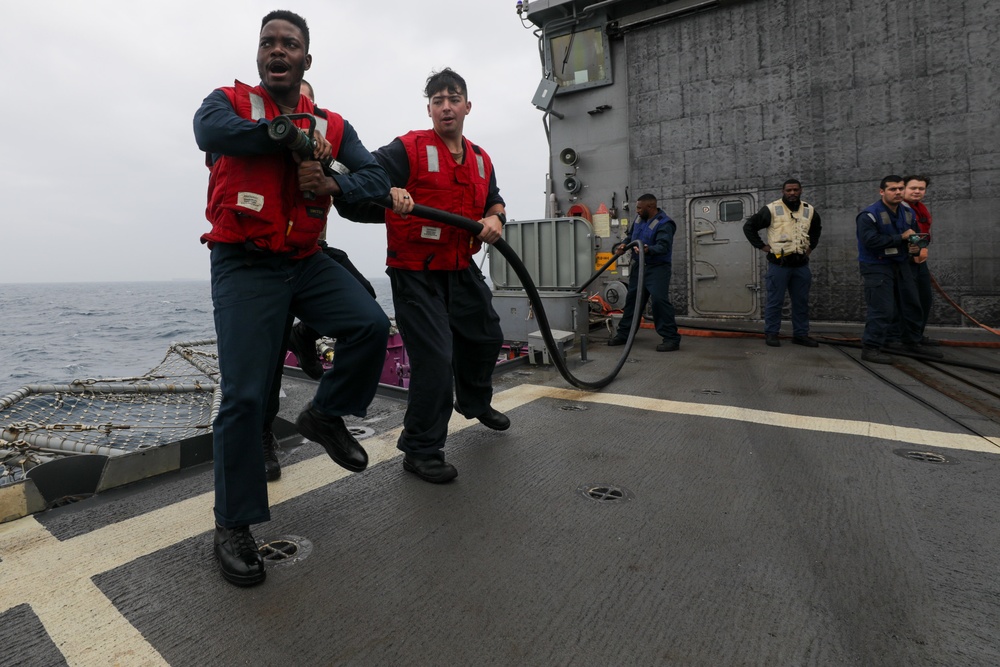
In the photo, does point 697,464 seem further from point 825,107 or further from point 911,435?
point 825,107

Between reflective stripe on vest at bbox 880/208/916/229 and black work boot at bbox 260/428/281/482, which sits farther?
reflective stripe on vest at bbox 880/208/916/229

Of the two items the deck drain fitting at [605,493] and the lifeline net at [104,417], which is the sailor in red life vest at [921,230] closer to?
the deck drain fitting at [605,493]

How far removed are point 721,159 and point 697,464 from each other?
6577 mm

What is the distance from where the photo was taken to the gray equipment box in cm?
607

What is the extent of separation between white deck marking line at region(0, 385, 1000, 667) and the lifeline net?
579 millimetres

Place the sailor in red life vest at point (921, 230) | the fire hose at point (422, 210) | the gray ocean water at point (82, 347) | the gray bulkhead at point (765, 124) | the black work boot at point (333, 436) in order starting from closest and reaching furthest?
the fire hose at point (422, 210) → the black work boot at point (333, 436) → the sailor in red life vest at point (921, 230) → the gray bulkhead at point (765, 124) → the gray ocean water at point (82, 347)

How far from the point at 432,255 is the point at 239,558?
4.67 feet

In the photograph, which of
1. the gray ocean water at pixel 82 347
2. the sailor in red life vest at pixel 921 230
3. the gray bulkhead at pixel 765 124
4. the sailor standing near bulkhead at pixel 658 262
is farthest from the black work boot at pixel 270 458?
the gray ocean water at pixel 82 347

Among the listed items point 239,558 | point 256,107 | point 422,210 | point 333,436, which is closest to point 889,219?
point 422,210

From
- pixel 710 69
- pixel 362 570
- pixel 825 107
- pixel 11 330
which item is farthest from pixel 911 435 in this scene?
pixel 11 330

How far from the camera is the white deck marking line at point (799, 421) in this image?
2.58m

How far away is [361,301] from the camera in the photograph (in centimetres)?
189

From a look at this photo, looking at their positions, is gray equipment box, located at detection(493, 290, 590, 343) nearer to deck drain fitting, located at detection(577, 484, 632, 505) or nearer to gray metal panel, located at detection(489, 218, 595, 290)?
gray metal panel, located at detection(489, 218, 595, 290)

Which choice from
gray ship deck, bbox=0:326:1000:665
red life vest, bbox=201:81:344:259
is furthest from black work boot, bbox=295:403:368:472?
red life vest, bbox=201:81:344:259
